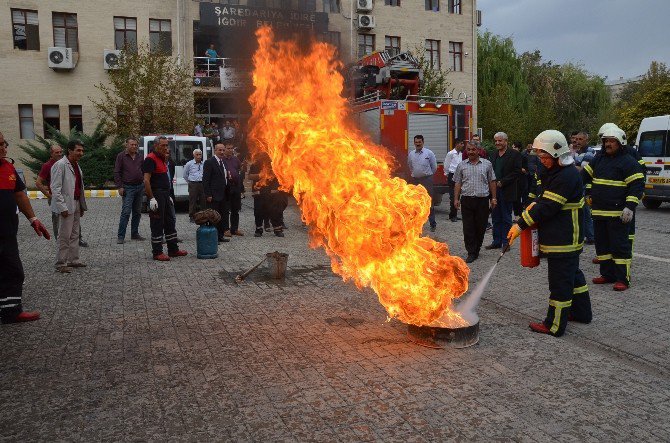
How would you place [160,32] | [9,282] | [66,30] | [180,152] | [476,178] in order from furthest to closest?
[160,32] < [66,30] < [180,152] < [476,178] < [9,282]

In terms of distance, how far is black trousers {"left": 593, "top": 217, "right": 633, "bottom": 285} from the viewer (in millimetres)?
7258

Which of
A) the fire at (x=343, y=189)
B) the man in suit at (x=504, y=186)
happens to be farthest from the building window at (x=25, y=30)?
the man in suit at (x=504, y=186)

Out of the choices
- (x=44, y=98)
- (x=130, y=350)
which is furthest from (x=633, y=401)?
(x=44, y=98)

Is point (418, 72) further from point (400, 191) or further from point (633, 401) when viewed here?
point (633, 401)

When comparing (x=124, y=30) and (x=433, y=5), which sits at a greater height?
(x=433, y=5)

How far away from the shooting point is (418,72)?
17109 millimetres

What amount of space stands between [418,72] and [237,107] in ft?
35.2

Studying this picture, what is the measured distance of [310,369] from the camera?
15.4 ft

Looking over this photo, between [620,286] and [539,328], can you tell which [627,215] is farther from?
[539,328]

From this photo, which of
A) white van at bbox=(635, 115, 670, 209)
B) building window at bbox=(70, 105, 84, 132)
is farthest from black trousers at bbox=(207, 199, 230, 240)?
building window at bbox=(70, 105, 84, 132)

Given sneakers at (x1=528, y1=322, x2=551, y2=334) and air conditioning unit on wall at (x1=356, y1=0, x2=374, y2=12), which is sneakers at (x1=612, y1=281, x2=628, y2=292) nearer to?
sneakers at (x1=528, y1=322, x2=551, y2=334)

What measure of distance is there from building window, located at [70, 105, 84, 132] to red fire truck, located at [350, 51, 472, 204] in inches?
737

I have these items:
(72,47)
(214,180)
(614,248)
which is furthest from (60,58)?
(614,248)

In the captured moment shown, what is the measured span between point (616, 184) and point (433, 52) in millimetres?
30851
